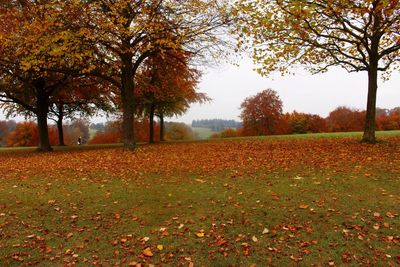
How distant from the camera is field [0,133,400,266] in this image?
6.20 m

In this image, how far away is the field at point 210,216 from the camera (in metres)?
6.20

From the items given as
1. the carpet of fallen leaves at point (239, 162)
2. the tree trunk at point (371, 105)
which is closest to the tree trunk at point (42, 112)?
the carpet of fallen leaves at point (239, 162)

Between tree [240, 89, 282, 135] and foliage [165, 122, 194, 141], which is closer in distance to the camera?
tree [240, 89, 282, 135]

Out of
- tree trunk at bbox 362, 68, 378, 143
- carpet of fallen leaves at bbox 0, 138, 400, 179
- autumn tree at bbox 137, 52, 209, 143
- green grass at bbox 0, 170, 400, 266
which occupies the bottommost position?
green grass at bbox 0, 170, 400, 266

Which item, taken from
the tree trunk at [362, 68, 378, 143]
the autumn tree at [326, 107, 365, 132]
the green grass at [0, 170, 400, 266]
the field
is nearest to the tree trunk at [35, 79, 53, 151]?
the field

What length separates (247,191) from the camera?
9141 mm

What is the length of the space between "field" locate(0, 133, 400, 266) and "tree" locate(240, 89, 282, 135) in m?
59.6

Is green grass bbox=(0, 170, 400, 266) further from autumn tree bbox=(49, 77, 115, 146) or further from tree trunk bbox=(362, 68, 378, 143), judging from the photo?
autumn tree bbox=(49, 77, 115, 146)

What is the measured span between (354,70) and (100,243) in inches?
604

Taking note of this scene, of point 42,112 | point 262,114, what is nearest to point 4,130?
point 262,114

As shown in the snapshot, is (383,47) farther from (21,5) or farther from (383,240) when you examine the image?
(21,5)

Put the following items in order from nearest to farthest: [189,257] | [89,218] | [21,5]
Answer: [189,257] < [89,218] < [21,5]

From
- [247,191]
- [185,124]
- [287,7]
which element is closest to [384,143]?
[287,7]

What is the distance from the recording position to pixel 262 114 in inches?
2822
